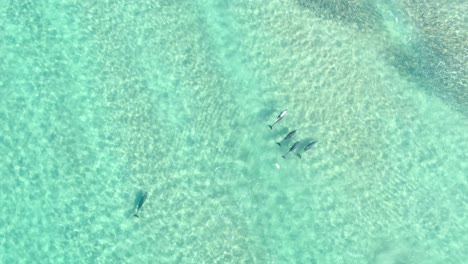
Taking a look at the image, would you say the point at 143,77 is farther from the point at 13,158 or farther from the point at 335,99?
the point at 335,99

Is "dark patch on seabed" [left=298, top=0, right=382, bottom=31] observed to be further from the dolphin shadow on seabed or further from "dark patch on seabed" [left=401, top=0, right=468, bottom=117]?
the dolphin shadow on seabed

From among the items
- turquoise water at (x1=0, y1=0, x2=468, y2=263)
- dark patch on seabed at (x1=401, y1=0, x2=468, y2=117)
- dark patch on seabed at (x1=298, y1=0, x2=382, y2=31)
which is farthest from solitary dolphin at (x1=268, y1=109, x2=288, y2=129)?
dark patch on seabed at (x1=401, y1=0, x2=468, y2=117)

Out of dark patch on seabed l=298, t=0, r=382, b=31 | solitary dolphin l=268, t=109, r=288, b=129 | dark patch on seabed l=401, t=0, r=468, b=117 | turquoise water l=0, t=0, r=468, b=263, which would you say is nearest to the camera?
turquoise water l=0, t=0, r=468, b=263

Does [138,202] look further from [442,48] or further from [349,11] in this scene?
[442,48]

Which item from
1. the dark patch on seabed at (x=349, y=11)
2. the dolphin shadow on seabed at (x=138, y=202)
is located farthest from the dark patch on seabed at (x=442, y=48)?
the dolphin shadow on seabed at (x=138, y=202)

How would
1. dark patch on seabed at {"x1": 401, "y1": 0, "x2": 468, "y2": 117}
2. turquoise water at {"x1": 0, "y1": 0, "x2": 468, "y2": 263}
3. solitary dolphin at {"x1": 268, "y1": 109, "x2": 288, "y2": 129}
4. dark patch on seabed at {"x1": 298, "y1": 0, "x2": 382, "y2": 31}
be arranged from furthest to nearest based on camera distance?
dark patch on seabed at {"x1": 298, "y1": 0, "x2": 382, "y2": 31} < dark patch on seabed at {"x1": 401, "y1": 0, "x2": 468, "y2": 117} < solitary dolphin at {"x1": 268, "y1": 109, "x2": 288, "y2": 129} < turquoise water at {"x1": 0, "y1": 0, "x2": 468, "y2": 263}

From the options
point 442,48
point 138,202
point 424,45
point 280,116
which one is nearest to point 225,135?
point 280,116

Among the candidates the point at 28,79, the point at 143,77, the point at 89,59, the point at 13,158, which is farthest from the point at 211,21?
the point at 13,158

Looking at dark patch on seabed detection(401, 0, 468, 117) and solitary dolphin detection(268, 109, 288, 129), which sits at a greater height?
dark patch on seabed detection(401, 0, 468, 117)
